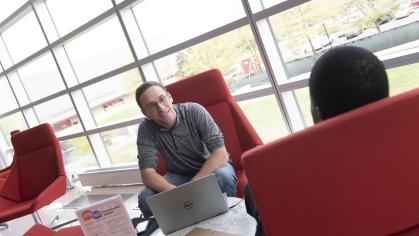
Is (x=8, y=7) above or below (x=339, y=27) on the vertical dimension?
above

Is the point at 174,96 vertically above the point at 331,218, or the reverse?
the point at 174,96

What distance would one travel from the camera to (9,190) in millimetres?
3453

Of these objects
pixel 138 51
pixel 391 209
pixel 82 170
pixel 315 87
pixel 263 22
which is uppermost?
pixel 138 51

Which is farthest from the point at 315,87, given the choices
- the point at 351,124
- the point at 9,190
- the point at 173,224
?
the point at 9,190

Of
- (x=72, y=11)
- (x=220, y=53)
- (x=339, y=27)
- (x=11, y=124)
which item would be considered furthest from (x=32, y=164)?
(x=11, y=124)

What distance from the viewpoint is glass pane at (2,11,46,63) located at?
4.72 metres

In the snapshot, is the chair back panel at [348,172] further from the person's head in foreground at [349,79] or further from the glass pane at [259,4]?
the glass pane at [259,4]

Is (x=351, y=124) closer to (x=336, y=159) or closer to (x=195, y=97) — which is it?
(x=336, y=159)

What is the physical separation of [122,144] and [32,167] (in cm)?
128

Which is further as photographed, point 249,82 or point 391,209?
point 249,82

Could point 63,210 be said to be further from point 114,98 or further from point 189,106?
point 189,106

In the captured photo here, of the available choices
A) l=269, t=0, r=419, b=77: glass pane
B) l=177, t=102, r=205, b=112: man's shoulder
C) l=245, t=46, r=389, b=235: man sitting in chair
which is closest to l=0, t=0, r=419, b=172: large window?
l=269, t=0, r=419, b=77: glass pane

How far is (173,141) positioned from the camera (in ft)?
7.43

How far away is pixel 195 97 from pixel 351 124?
182 cm
